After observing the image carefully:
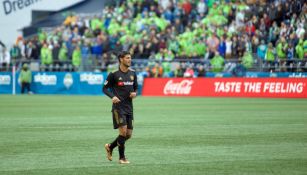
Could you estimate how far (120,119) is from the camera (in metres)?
13.0

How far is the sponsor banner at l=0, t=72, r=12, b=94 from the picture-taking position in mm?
45781

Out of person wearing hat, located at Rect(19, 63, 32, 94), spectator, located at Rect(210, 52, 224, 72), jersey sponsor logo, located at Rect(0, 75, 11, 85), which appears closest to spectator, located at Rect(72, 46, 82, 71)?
person wearing hat, located at Rect(19, 63, 32, 94)

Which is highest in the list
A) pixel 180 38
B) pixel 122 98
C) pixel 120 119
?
pixel 180 38

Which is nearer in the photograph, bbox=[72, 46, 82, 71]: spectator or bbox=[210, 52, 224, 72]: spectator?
bbox=[210, 52, 224, 72]: spectator

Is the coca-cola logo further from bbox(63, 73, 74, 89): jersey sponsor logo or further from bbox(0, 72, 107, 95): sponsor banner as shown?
bbox(63, 73, 74, 89): jersey sponsor logo

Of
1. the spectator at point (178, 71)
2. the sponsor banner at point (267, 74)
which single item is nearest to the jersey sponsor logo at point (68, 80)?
the spectator at point (178, 71)

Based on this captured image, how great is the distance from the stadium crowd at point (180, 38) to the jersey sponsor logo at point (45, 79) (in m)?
0.66

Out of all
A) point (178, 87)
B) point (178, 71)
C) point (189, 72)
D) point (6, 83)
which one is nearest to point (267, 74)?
point (189, 72)

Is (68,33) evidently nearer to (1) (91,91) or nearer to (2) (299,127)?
(1) (91,91)

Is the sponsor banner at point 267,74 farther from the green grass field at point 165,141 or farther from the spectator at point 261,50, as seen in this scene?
the green grass field at point 165,141

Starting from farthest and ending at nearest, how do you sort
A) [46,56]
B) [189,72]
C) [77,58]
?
[46,56] < [77,58] < [189,72]

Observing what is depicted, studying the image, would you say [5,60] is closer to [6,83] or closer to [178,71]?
[6,83]

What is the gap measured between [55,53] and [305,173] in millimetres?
35091

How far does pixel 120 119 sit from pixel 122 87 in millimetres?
568
